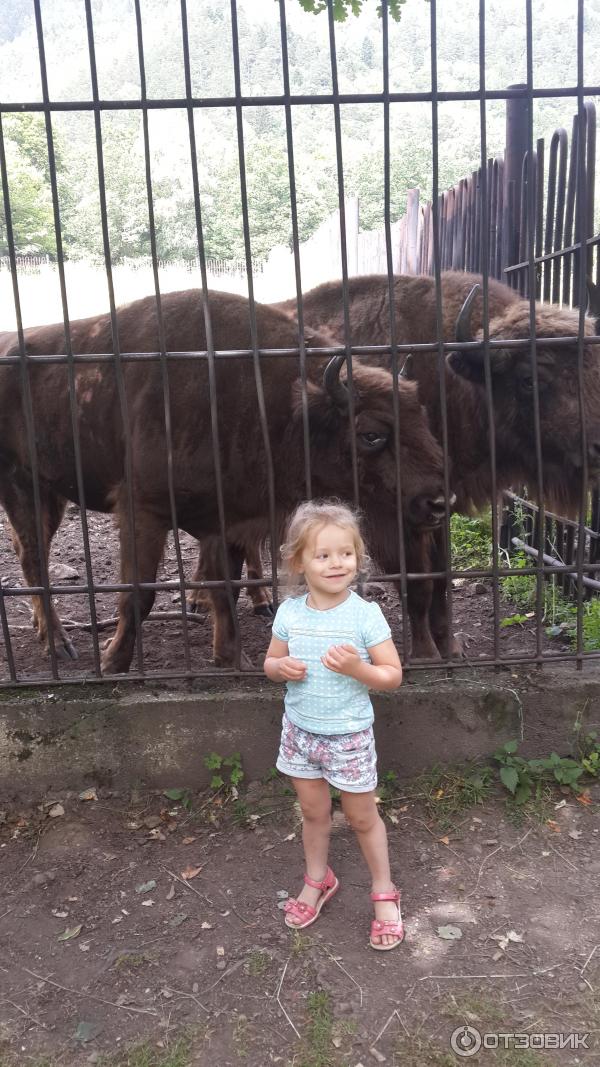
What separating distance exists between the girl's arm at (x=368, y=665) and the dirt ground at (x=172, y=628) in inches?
38.2

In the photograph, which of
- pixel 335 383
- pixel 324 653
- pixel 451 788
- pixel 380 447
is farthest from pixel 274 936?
pixel 335 383

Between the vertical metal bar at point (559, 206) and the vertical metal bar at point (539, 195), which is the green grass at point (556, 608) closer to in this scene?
the vertical metal bar at point (559, 206)

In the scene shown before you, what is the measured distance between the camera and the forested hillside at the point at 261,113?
4.14 meters

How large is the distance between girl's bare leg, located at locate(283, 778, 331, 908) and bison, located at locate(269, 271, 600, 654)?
192cm

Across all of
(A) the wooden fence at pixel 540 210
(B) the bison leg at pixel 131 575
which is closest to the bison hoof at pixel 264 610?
(B) the bison leg at pixel 131 575

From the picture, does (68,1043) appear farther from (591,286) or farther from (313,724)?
(591,286)

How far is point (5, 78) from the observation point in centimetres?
3044

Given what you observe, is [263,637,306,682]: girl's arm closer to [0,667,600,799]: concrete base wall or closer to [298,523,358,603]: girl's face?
[298,523,358,603]: girl's face

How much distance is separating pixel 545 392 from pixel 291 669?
9.32ft

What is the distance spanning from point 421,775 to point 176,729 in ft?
3.85

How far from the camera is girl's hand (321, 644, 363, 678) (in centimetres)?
269

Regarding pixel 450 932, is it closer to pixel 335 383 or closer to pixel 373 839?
pixel 373 839

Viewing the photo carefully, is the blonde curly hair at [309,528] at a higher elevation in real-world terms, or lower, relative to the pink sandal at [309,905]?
higher

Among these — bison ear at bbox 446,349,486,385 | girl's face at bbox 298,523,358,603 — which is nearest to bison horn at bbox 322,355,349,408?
bison ear at bbox 446,349,486,385
